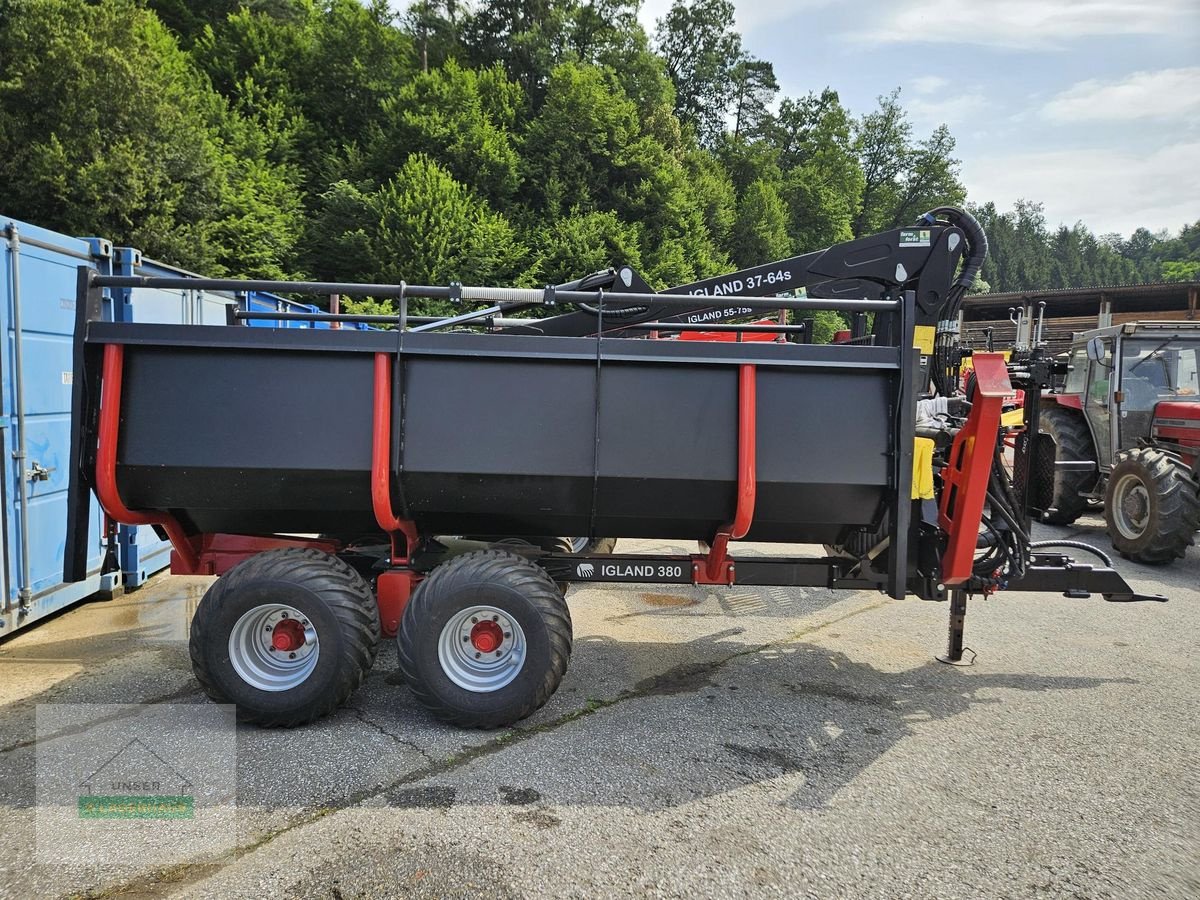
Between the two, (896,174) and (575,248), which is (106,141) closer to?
(575,248)

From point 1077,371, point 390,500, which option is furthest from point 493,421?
point 1077,371

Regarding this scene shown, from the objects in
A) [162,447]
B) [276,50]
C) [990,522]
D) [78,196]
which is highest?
[276,50]

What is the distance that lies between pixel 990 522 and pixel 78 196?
54.1 feet

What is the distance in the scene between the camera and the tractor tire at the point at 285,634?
133 inches

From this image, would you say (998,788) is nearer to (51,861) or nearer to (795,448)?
(795,448)

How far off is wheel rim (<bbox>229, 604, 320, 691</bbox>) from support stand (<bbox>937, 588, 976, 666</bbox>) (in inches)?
135

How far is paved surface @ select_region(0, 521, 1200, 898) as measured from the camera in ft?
8.16

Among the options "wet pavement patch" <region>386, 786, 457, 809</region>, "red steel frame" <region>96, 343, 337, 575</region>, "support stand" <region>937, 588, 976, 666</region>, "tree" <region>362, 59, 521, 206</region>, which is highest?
"tree" <region>362, 59, 521, 206</region>

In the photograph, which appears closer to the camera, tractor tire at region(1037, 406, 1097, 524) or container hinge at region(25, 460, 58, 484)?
container hinge at region(25, 460, 58, 484)

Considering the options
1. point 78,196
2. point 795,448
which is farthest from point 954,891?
point 78,196

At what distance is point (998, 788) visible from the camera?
10.1 ft

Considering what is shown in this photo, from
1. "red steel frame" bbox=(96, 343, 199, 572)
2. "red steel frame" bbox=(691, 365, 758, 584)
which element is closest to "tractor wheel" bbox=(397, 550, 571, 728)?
"red steel frame" bbox=(691, 365, 758, 584)

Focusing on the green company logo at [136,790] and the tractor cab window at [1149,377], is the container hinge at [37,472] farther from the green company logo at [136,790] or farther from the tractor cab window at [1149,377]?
the tractor cab window at [1149,377]

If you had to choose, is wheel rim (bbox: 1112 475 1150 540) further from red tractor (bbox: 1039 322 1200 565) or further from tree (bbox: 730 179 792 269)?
tree (bbox: 730 179 792 269)
